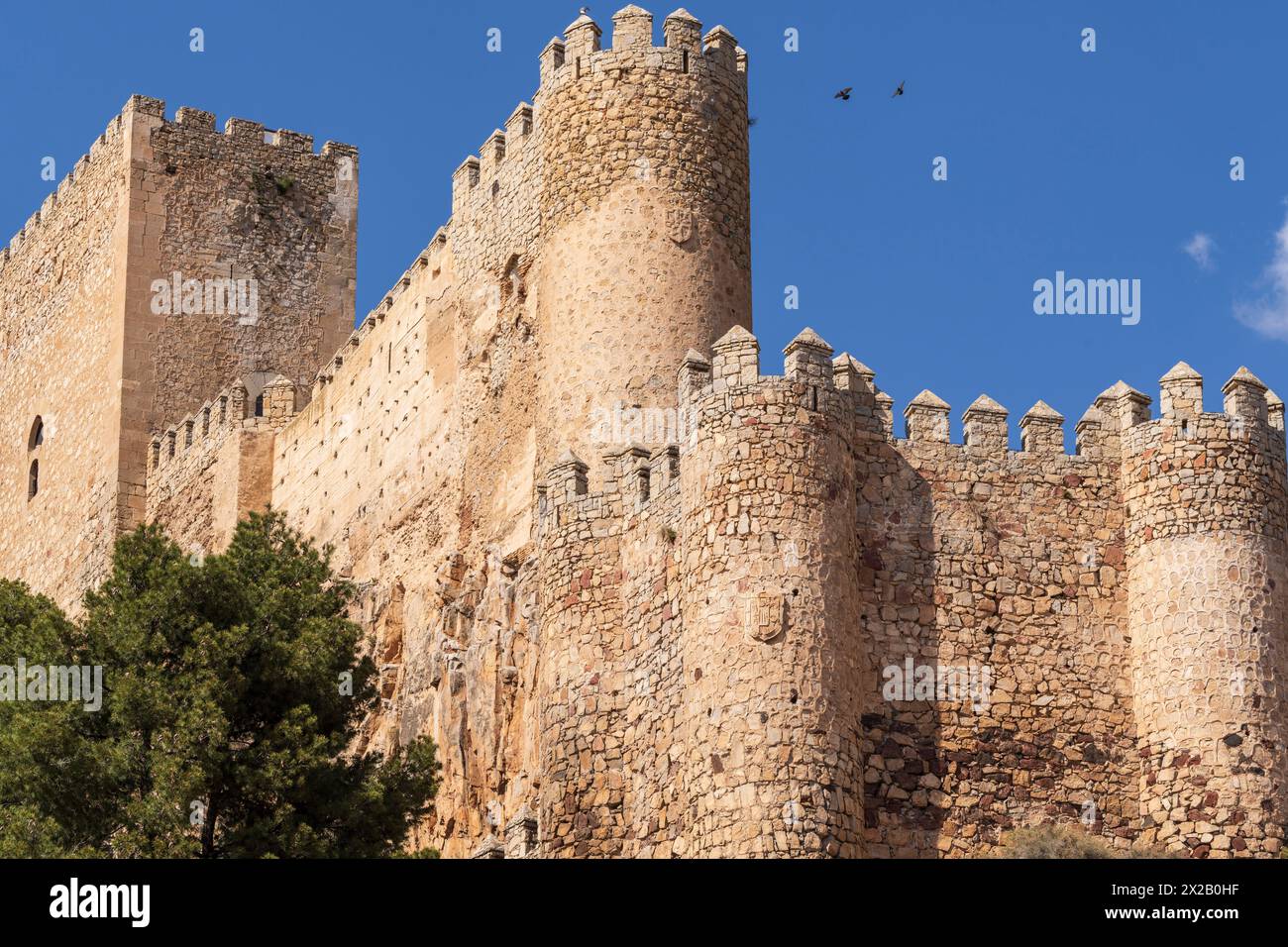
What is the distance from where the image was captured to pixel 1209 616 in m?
26.2

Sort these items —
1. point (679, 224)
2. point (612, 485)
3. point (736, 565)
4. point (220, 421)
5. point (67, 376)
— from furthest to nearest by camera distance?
point (67, 376)
point (220, 421)
point (679, 224)
point (612, 485)
point (736, 565)

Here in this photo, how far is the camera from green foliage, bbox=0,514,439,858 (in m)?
25.8

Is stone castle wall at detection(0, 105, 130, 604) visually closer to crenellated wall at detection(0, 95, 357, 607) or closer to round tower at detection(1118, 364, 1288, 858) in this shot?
crenellated wall at detection(0, 95, 357, 607)

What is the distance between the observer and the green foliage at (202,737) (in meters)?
25.8

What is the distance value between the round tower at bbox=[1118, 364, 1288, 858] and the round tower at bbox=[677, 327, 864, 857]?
124 inches

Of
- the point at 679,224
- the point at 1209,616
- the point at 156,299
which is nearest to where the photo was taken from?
the point at 1209,616

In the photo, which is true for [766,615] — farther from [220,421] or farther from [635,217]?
[220,421]

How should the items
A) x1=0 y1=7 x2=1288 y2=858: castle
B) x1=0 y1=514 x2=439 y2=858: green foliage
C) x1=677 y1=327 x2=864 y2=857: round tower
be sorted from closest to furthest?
1. x1=677 y1=327 x2=864 y2=857: round tower
2. x1=0 y1=7 x2=1288 y2=858: castle
3. x1=0 y1=514 x2=439 y2=858: green foliage

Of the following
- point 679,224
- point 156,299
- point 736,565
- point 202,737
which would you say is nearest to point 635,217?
point 679,224

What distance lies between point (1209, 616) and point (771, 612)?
4601mm

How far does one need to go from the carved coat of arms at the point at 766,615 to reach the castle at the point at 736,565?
0.03 meters

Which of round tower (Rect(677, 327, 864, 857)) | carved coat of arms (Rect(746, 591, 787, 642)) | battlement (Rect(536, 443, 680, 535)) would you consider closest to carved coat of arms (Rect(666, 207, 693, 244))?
battlement (Rect(536, 443, 680, 535))
